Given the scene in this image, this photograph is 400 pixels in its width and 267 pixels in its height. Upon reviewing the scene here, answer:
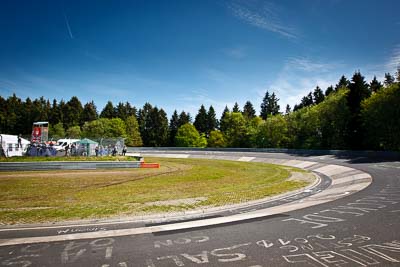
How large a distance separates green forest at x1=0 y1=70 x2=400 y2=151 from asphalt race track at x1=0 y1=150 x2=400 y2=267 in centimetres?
3567

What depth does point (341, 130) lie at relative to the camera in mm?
49375

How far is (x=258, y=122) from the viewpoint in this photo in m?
85.1

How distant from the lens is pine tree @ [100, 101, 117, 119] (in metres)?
103

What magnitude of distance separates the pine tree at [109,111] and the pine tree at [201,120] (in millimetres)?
34413

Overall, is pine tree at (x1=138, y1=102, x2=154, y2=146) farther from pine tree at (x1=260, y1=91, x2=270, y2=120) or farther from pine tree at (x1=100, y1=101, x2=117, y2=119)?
pine tree at (x1=260, y1=91, x2=270, y2=120)

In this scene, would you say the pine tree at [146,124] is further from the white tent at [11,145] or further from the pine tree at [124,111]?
the white tent at [11,145]

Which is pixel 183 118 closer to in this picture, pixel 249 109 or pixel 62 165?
pixel 249 109

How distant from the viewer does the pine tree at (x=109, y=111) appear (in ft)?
337

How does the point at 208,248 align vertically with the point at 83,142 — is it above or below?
below

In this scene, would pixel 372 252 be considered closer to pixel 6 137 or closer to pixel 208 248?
pixel 208 248

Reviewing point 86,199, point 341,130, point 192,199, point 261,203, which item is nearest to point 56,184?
point 86,199

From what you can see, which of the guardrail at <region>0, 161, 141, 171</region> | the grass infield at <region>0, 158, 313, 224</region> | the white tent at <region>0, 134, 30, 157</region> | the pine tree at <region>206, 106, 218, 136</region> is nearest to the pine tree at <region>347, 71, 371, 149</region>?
the grass infield at <region>0, 158, 313, 224</region>

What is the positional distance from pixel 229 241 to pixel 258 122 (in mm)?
80801

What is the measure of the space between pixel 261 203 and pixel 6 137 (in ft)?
120
